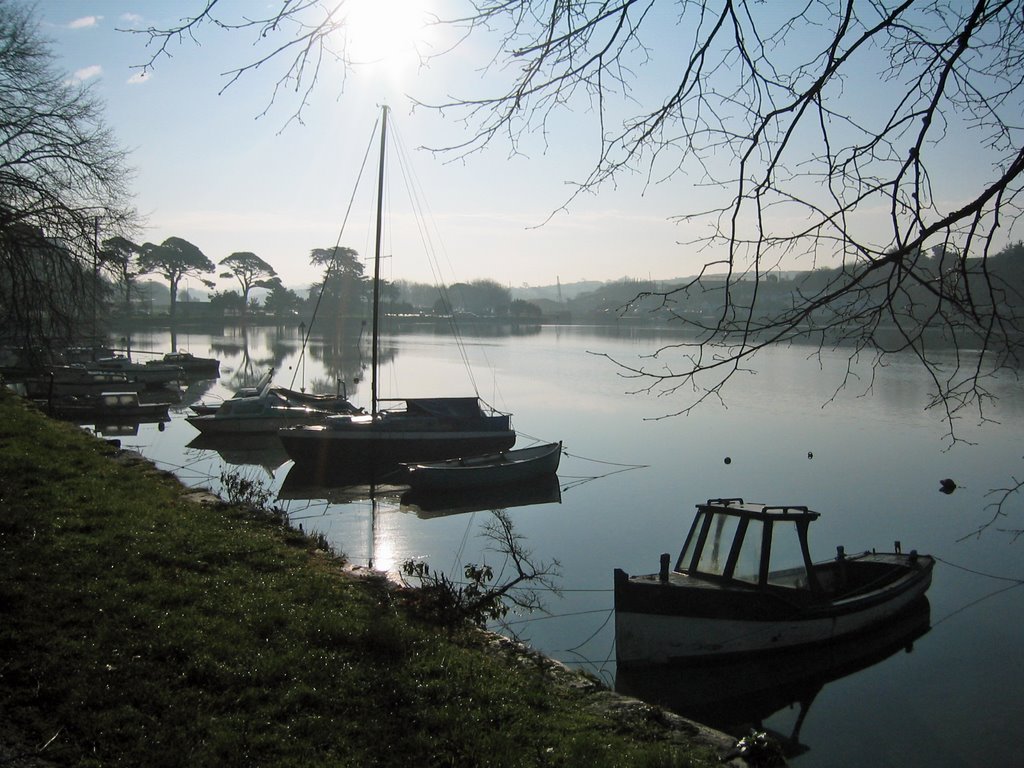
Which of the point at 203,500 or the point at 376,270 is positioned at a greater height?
the point at 376,270

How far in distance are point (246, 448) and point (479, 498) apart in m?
9.40

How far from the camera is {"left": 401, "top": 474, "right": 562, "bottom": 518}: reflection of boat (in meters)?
17.1

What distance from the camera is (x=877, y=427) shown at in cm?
2759

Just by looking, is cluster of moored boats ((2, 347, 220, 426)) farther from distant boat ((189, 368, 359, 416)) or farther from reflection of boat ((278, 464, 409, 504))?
reflection of boat ((278, 464, 409, 504))

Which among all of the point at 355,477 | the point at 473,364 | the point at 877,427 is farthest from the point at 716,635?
the point at 473,364

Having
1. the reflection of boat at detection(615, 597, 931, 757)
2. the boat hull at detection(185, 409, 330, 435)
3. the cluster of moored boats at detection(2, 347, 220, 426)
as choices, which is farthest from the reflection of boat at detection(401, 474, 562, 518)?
the cluster of moored boats at detection(2, 347, 220, 426)

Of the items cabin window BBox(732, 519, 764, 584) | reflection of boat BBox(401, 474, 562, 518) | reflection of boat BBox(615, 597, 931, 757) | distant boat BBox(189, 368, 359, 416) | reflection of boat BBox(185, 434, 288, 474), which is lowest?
reflection of boat BBox(185, 434, 288, 474)

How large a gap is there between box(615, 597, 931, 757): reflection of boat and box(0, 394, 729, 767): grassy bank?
10.9 ft

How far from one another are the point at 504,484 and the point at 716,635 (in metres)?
10.3

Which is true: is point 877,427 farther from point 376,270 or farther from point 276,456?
point 276,456

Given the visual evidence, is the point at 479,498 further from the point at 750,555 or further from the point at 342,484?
the point at 750,555

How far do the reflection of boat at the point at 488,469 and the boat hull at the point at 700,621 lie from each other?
926 cm

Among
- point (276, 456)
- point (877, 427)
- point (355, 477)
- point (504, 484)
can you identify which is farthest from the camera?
point (877, 427)

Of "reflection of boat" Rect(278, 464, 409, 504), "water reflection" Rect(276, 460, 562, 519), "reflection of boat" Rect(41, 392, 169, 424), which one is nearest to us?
"water reflection" Rect(276, 460, 562, 519)
